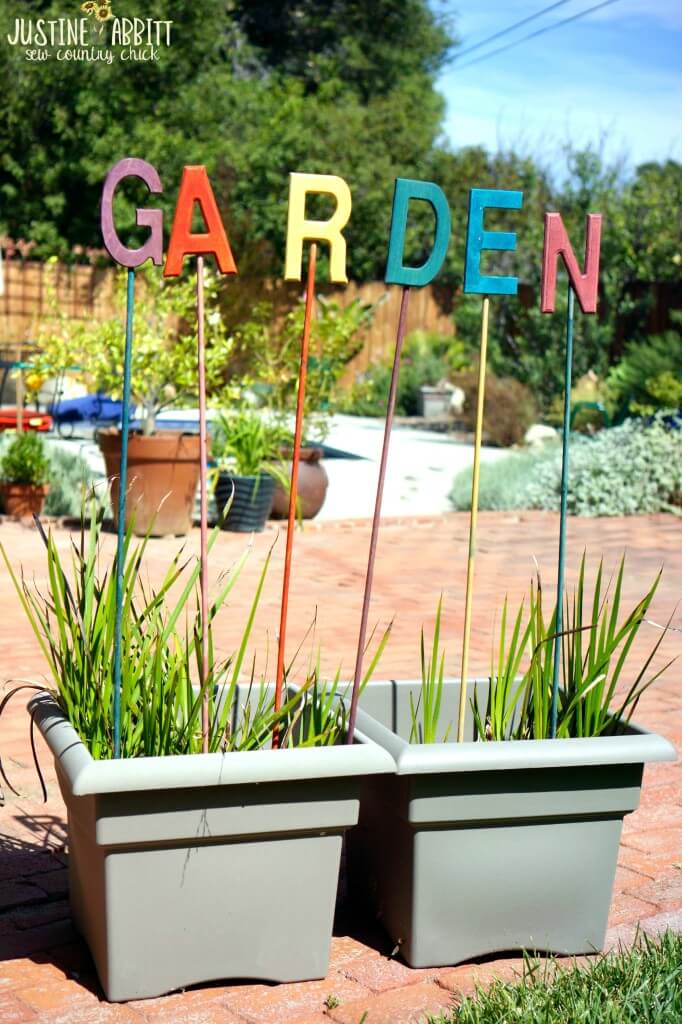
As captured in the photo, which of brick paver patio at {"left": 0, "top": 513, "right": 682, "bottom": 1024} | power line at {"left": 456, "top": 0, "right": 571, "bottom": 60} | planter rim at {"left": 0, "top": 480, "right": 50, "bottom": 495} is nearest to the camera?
brick paver patio at {"left": 0, "top": 513, "right": 682, "bottom": 1024}

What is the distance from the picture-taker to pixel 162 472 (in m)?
8.27

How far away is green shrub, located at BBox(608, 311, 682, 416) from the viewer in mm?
12922

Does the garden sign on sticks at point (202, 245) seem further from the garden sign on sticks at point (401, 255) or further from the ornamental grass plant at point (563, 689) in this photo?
the ornamental grass plant at point (563, 689)

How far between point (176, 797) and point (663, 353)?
1260 cm

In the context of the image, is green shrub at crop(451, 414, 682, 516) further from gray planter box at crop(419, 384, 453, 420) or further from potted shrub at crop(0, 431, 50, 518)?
gray planter box at crop(419, 384, 453, 420)

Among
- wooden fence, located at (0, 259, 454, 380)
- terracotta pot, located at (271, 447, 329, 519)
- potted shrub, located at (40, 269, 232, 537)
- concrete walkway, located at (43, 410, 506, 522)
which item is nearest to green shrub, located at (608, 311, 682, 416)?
concrete walkway, located at (43, 410, 506, 522)

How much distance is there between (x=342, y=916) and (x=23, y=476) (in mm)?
6395

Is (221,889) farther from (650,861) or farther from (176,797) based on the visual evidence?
(650,861)

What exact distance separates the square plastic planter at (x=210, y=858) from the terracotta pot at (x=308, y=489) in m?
6.54

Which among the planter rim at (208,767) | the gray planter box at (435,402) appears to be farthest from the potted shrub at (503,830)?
the gray planter box at (435,402)

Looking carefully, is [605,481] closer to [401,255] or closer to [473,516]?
[473,516]

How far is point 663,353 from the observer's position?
559 inches

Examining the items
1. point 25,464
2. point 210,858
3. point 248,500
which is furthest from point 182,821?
point 25,464

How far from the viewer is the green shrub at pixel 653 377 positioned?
42.4 ft
